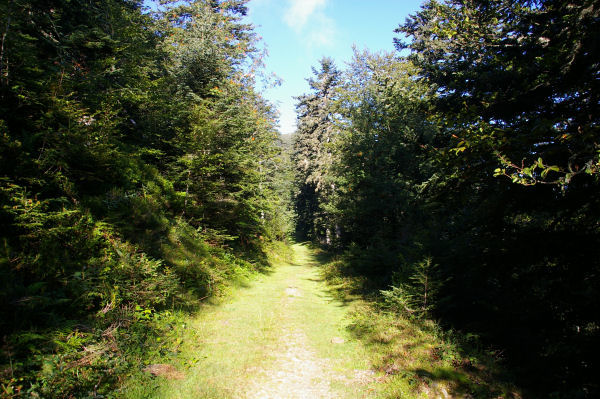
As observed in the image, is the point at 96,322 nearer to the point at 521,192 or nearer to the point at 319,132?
the point at 521,192

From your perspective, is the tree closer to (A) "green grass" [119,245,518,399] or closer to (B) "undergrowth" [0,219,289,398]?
(A) "green grass" [119,245,518,399]

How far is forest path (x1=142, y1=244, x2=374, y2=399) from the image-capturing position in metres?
5.16

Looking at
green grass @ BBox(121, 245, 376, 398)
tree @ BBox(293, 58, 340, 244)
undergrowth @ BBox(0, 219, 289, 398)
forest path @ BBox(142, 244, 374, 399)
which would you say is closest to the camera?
undergrowth @ BBox(0, 219, 289, 398)

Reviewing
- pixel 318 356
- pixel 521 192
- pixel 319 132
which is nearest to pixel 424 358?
pixel 318 356

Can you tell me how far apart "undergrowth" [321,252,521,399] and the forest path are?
1.62 feet

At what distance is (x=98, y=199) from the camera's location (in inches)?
282

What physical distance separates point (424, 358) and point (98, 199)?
29.6 feet

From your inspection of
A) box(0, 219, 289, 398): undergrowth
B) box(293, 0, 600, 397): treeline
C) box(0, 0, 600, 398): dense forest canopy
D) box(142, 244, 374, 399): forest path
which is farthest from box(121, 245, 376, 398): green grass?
box(293, 0, 600, 397): treeline

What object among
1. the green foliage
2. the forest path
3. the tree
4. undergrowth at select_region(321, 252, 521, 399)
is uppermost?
the tree

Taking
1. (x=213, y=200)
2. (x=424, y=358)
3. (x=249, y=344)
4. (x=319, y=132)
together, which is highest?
(x=319, y=132)

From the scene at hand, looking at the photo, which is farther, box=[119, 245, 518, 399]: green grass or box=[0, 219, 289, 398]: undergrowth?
box=[119, 245, 518, 399]: green grass

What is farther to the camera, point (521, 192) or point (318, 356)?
point (318, 356)

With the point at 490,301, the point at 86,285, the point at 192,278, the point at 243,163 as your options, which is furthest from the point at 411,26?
the point at 86,285

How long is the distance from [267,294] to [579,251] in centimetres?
1008
